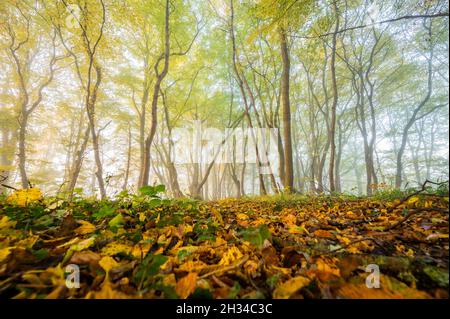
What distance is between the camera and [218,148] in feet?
33.5

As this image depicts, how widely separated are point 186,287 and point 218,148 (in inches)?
382

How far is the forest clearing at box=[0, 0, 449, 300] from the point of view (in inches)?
25.5

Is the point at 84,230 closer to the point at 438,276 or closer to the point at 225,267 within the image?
the point at 225,267

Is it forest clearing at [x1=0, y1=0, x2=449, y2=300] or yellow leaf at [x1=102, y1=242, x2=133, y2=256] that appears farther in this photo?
yellow leaf at [x1=102, y1=242, x2=133, y2=256]

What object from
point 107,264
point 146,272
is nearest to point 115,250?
point 107,264

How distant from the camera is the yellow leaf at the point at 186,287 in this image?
1.84 feet

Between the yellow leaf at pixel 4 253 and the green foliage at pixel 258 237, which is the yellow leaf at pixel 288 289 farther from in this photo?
the yellow leaf at pixel 4 253

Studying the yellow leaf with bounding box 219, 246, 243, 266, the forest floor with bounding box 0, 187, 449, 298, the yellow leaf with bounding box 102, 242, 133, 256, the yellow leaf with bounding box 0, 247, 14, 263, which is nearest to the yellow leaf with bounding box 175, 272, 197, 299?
the forest floor with bounding box 0, 187, 449, 298

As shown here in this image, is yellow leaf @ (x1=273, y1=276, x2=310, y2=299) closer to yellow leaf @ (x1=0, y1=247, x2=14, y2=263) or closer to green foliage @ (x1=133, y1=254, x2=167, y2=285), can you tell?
green foliage @ (x1=133, y1=254, x2=167, y2=285)

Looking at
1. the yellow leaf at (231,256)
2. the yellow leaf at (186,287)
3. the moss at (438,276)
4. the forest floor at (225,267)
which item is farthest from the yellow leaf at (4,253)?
the moss at (438,276)

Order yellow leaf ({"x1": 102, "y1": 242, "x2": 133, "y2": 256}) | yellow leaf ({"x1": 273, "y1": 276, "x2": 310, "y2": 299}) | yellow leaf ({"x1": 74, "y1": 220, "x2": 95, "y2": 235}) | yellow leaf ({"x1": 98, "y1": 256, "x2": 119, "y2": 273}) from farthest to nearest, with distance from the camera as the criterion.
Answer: yellow leaf ({"x1": 74, "y1": 220, "x2": 95, "y2": 235}), yellow leaf ({"x1": 102, "y1": 242, "x2": 133, "y2": 256}), yellow leaf ({"x1": 98, "y1": 256, "x2": 119, "y2": 273}), yellow leaf ({"x1": 273, "y1": 276, "x2": 310, "y2": 299})

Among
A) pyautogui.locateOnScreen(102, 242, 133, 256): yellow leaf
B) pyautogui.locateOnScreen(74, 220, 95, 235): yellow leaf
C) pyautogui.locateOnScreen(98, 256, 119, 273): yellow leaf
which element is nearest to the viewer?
pyautogui.locateOnScreen(98, 256, 119, 273): yellow leaf
